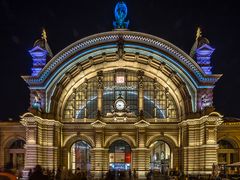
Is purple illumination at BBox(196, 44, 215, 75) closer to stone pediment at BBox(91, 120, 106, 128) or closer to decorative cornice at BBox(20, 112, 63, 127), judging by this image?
stone pediment at BBox(91, 120, 106, 128)

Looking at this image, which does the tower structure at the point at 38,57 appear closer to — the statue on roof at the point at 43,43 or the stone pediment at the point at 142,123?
the statue on roof at the point at 43,43

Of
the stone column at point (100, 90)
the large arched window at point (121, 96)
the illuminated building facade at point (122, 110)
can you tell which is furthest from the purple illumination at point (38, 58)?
the stone column at point (100, 90)

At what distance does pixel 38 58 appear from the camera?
62844 mm

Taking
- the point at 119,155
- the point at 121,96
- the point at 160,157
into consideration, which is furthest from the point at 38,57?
the point at 160,157

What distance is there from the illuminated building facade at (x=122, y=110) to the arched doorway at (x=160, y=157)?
13cm

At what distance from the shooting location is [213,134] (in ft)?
192

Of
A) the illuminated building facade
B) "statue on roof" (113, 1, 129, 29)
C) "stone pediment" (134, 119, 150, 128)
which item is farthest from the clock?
"statue on roof" (113, 1, 129, 29)

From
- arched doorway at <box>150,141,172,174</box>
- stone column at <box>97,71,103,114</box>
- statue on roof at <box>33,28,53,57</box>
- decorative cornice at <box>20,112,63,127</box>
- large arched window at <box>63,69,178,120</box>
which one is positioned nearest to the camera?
decorative cornice at <box>20,112,63,127</box>

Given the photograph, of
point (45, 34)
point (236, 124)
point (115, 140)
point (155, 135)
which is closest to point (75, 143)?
point (115, 140)

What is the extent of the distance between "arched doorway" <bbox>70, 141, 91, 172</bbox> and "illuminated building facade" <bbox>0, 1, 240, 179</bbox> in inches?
5.0

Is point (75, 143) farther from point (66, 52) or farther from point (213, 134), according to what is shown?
point (213, 134)

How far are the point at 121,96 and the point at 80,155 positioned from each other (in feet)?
30.1

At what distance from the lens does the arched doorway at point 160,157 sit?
6600 centimetres

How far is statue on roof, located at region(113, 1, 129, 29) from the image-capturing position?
64188 mm
